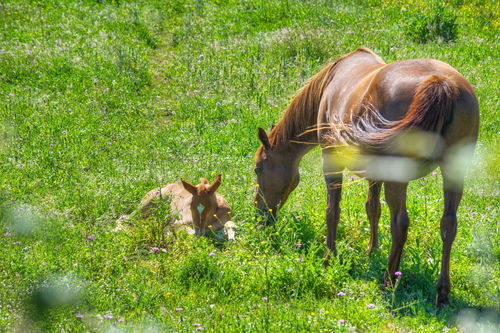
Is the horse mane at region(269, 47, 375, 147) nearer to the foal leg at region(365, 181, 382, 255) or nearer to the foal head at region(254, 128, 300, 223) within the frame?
the foal head at region(254, 128, 300, 223)

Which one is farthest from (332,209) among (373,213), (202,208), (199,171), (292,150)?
(199,171)

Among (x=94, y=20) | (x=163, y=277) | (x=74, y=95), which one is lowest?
→ (x=163, y=277)

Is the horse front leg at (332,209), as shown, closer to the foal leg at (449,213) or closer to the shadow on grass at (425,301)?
the shadow on grass at (425,301)

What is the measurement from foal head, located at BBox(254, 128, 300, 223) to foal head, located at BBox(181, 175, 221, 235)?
56 cm

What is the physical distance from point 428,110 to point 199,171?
4.35 m

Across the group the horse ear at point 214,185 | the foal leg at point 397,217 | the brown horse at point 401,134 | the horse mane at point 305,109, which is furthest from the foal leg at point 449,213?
the horse ear at point 214,185

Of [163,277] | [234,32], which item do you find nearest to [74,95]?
[234,32]

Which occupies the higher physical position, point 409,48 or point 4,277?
point 409,48

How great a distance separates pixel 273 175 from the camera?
7.39 meters

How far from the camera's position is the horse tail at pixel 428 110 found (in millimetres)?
4984

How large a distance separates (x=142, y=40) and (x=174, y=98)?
124 inches

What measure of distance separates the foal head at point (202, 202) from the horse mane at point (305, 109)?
0.94 metres

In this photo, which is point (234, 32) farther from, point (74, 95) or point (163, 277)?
point (163, 277)

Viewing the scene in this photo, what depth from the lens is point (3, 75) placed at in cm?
1158
